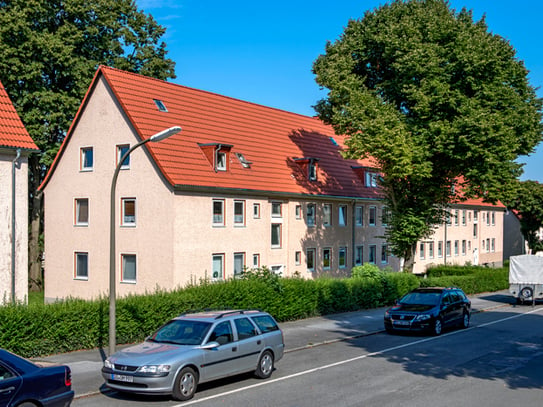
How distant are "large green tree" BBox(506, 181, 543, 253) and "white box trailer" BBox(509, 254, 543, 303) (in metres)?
31.7

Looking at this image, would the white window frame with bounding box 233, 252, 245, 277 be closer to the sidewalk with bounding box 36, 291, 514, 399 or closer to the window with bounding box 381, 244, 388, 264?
the sidewalk with bounding box 36, 291, 514, 399

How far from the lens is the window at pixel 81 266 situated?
3006 cm

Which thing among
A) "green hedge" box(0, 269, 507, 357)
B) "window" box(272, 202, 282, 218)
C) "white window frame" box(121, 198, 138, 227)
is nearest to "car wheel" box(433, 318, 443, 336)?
"green hedge" box(0, 269, 507, 357)

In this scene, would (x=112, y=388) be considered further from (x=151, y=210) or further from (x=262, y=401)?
(x=151, y=210)

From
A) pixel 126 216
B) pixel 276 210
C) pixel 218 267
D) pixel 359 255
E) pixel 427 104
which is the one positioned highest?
pixel 427 104

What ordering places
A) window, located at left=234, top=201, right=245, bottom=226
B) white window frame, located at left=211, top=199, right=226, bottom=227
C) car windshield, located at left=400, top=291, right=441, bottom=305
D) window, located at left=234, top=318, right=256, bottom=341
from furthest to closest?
window, located at left=234, top=201, right=245, bottom=226, white window frame, located at left=211, top=199, right=226, bottom=227, car windshield, located at left=400, top=291, right=441, bottom=305, window, located at left=234, top=318, right=256, bottom=341

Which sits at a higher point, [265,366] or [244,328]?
[244,328]

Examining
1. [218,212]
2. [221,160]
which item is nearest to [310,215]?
[221,160]

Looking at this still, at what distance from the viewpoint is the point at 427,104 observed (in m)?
28.3

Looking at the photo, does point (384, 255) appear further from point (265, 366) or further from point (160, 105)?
point (265, 366)

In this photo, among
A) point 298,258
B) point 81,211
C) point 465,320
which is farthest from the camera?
point 298,258

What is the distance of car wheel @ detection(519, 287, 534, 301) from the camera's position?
33.8 metres

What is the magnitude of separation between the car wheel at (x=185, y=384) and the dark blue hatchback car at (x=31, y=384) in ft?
8.01

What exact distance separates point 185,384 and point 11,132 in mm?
13758
